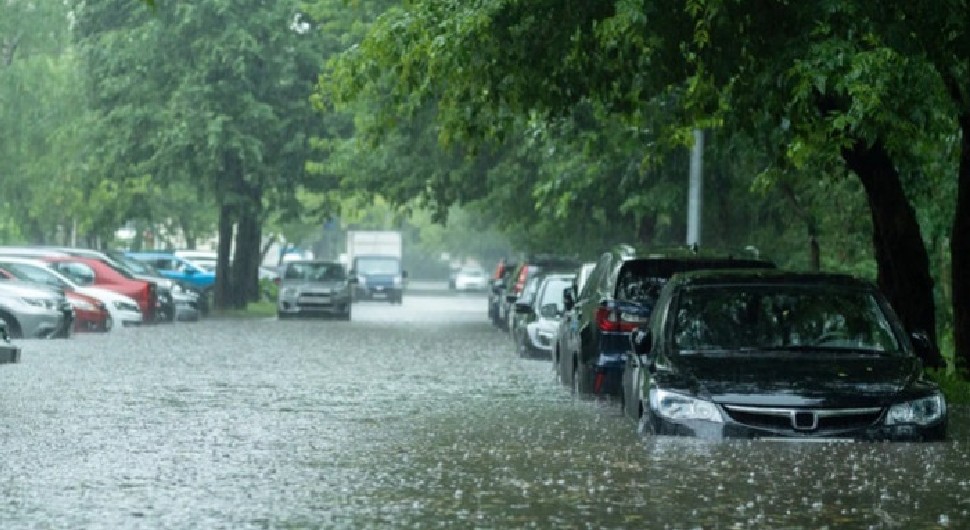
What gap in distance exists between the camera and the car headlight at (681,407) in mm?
14555

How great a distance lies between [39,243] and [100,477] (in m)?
65.3

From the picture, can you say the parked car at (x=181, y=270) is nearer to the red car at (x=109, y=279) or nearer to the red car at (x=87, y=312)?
the red car at (x=109, y=279)

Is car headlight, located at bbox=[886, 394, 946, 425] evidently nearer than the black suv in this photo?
Yes

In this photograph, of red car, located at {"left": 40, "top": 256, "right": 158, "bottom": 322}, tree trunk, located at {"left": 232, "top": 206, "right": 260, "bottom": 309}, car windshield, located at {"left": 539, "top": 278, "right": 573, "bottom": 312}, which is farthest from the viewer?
tree trunk, located at {"left": 232, "top": 206, "right": 260, "bottom": 309}

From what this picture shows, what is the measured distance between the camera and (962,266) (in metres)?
24.9

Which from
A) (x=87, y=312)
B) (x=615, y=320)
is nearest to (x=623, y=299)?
(x=615, y=320)

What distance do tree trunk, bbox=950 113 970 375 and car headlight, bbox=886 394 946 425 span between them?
391 inches

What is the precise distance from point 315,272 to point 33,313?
67.5ft

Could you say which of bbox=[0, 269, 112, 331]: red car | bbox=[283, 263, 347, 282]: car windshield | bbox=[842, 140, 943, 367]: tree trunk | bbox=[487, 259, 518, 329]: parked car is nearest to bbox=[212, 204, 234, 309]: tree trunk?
bbox=[283, 263, 347, 282]: car windshield

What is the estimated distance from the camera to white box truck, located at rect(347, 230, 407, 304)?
296 ft

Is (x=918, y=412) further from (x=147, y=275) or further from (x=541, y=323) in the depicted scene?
(x=147, y=275)

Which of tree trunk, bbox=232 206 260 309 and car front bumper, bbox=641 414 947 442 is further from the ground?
tree trunk, bbox=232 206 260 309

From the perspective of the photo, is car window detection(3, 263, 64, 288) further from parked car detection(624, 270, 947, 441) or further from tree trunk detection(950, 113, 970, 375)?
parked car detection(624, 270, 947, 441)

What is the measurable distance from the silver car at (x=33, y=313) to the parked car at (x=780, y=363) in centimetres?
2346
